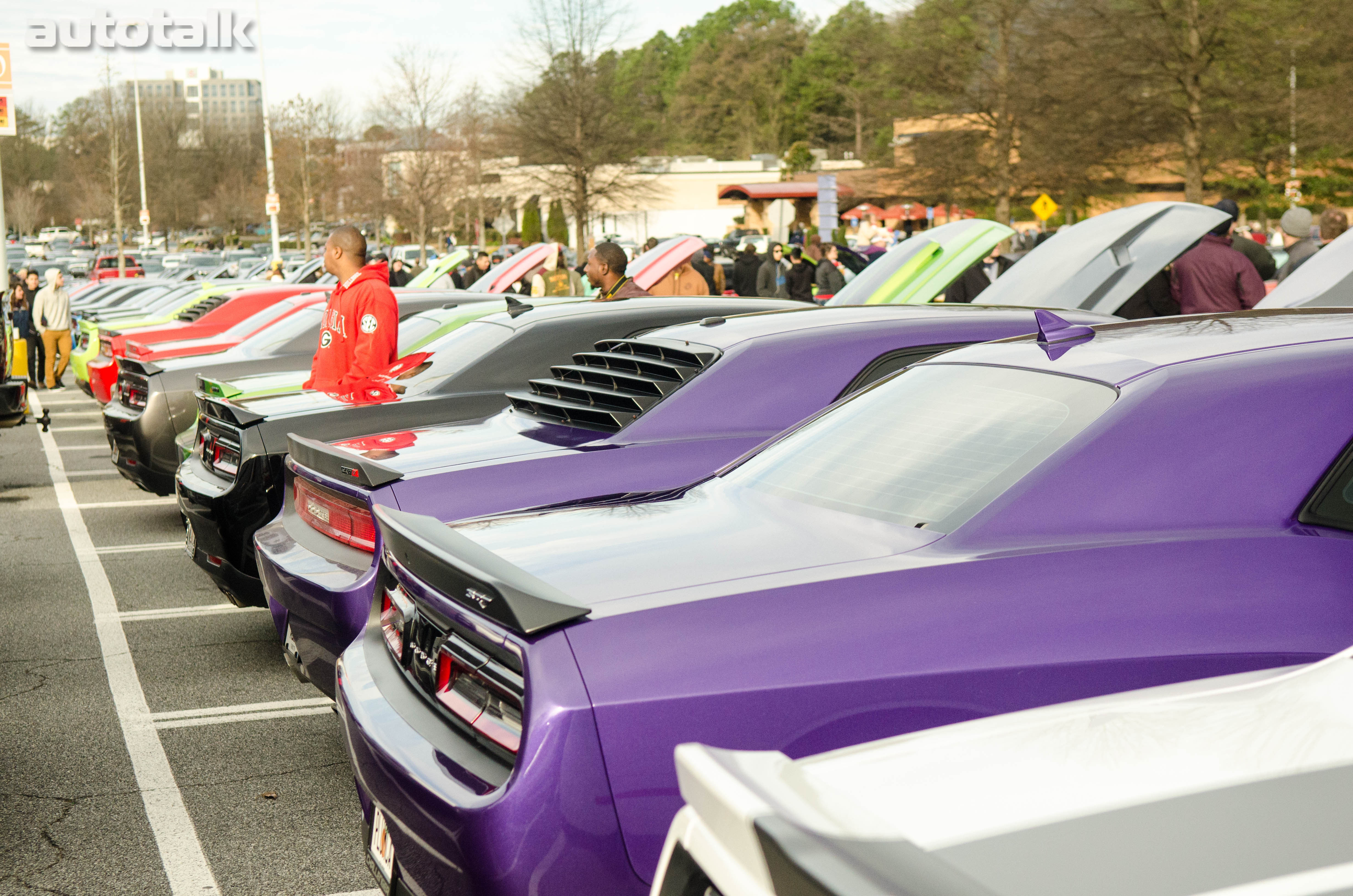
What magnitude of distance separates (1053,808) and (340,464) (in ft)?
11.2

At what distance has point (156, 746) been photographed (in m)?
5.04

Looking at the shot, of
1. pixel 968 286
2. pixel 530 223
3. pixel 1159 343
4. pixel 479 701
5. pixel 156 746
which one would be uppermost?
pixel 530 223

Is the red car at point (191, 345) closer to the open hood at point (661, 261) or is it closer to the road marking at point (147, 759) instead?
the road marking at point (147, 759)

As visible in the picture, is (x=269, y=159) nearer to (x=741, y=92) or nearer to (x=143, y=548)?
(x=143, y=548)

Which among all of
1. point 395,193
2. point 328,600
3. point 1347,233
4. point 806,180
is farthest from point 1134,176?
point 328,600

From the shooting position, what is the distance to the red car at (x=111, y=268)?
179 feet

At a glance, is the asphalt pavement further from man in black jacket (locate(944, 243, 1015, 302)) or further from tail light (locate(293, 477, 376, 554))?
man in black jacket (locate(944, 243, 1015, 302))

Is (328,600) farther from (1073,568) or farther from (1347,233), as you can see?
(1347,233)

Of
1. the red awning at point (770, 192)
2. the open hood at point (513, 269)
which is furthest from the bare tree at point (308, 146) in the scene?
the open hood at point (513, 269)

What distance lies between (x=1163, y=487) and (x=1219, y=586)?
25 cm

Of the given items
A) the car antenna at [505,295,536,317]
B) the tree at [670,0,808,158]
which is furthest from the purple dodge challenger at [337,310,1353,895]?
the tree at [670,0,808,158]

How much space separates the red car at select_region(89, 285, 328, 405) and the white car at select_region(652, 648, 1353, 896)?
9.82 meters

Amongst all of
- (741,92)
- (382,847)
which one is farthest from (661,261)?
(741,92)

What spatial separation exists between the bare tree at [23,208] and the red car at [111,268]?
35108 mm
